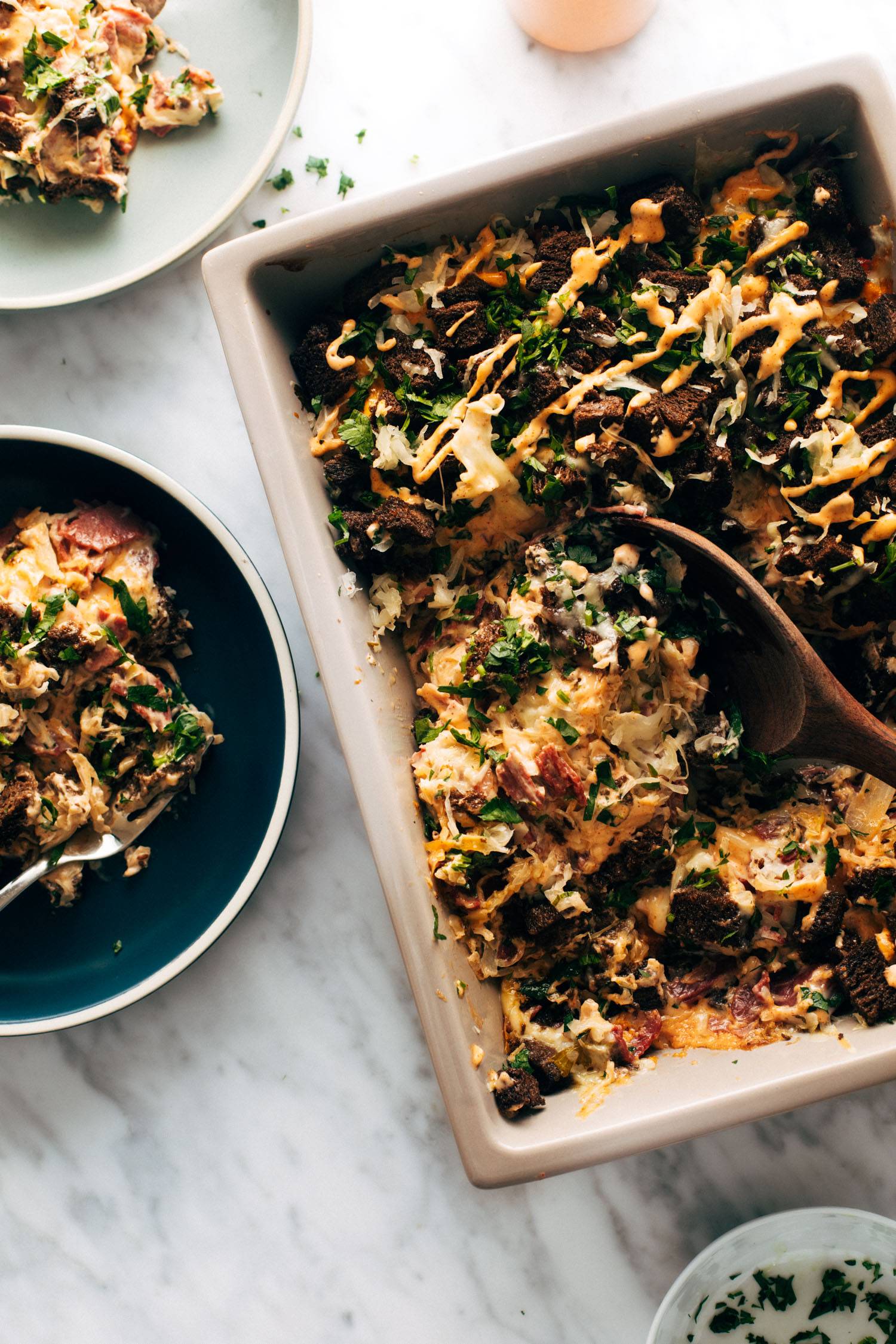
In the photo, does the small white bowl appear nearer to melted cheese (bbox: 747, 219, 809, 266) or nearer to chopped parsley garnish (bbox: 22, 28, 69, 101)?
melted cheese (bbox: 747, 219, 809, 266)

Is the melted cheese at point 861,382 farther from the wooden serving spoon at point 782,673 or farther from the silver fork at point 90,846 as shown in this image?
the silver fork at point 90,846

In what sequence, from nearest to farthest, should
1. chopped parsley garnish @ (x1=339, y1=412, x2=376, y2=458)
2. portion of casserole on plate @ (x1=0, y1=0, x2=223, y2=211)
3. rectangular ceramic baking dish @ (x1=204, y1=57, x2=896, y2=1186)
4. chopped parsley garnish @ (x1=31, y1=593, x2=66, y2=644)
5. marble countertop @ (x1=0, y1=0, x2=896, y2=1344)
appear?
rectangular ceramic baking dish @ (x1=204, y1=57, x2=896, y2=1186) → chopped parsley garnish @ (x1=339, y1=412, x2=376, y2=458) → chopped parsley garnish @ (x1=31, y1=593, x2=66, y2=644) → portion of casserole on plate @ (x1=0, y1=0, x2=223, y2=211) → marble countertop @ (x1=0, y1=0, x2=896, y2=1344)

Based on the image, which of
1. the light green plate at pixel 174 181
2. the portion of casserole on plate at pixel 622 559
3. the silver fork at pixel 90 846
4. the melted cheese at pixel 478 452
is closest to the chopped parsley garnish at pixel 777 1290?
the portion of casserole on plate at pixel 622 559

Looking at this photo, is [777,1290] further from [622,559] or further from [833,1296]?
[622,559]

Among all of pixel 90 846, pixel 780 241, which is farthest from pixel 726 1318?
pixel 780 241

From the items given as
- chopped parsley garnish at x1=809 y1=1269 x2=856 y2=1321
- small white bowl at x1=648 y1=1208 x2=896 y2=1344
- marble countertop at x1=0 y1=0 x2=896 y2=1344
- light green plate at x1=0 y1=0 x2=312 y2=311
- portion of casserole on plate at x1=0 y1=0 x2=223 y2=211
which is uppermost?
portion of casserole on plate at x1=0 y1=0 x2=223 y2=211

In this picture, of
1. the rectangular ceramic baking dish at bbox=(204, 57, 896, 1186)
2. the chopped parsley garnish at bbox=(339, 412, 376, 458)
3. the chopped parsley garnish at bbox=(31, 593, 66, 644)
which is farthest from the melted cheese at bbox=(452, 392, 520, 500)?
the chopped parsley garnish at bbox=(31, 593, 66, 644)

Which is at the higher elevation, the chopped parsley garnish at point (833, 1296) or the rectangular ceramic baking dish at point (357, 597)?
the rectangular ceramic baking dish at point (357, 597)

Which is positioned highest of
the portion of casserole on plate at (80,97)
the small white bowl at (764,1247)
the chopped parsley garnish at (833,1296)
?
the portion of casserole on plate at (80,97)
